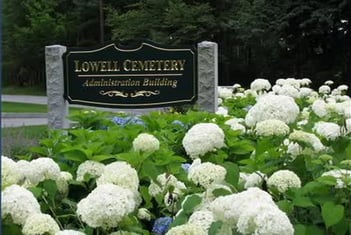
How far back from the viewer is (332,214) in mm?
1476

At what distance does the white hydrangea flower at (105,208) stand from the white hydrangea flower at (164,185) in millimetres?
374

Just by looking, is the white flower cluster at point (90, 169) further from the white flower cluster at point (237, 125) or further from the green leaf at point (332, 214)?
the white flower cluster at point (237, 125)

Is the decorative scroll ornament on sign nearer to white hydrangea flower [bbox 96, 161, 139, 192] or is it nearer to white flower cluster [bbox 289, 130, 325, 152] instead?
white flower cluster [bbox 289, 130, 325, 152]

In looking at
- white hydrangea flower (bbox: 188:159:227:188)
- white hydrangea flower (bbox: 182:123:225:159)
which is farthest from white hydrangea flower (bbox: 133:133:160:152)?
white hydrangea flower (bbox: 188:159:227:188)

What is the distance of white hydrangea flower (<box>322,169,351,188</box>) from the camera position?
5.05 ft

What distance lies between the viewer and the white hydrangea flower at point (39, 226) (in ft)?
4.33

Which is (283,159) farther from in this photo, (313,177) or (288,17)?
(288,17)

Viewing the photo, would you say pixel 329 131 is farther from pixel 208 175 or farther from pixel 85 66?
pixel 85 66

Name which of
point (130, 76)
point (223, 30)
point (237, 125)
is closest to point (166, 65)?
point (130, 76)

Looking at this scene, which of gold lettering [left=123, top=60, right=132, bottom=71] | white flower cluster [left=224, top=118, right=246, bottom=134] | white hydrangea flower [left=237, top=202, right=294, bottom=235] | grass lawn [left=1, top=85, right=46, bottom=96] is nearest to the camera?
white hydrangea flower [left=237, top=202, right=294, bottom=235]

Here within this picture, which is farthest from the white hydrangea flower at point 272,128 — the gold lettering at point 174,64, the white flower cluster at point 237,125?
the gold lettering at point 174,64

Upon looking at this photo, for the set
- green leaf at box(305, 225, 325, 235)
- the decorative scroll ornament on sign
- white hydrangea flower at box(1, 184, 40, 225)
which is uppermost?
white hydrangea flower at box(1, 184, 40, 225)

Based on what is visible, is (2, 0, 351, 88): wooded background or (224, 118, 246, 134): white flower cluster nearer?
(224, 118, 246, 134): white flower cluster

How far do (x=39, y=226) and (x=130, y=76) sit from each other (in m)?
5.04
